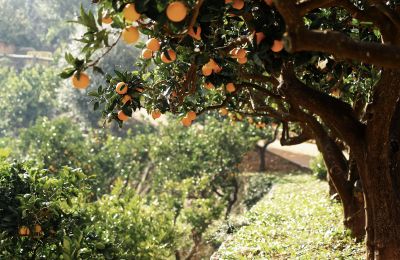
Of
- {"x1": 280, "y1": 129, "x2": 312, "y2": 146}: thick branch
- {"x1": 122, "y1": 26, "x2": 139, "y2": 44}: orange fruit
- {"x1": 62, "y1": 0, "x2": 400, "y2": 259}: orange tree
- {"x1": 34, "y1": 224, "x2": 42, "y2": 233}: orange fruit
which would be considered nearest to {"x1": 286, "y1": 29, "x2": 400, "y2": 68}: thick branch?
{"x1": 62, "y1": 0, "x2": 400, "y2": 259}: orange tree

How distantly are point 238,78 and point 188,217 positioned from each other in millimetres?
9066

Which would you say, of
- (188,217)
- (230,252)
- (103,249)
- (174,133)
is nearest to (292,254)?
(230,252)

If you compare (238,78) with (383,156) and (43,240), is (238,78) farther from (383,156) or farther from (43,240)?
(43,240)

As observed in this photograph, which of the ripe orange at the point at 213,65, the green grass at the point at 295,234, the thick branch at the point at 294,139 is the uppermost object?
the ripe orange at the point at 213,65

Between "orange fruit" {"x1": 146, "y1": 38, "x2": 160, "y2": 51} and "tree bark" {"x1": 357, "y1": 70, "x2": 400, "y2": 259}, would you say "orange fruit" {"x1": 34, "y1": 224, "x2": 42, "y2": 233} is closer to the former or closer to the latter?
"orange fruit" {"x1": 146, "y1": 38, "x2": 160, "y2": 51}

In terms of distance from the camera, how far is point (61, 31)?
51156 millimetres

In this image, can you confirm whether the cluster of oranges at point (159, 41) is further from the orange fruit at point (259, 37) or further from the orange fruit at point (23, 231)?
the orange fruit at point (23, 231)

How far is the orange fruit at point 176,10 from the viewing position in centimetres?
238

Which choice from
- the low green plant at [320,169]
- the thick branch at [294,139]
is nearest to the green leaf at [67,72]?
the thick branch at [294,139]

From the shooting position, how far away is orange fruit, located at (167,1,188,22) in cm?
238

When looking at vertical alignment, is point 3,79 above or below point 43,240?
above

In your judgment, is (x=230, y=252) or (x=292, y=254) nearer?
(x=292, y=254)

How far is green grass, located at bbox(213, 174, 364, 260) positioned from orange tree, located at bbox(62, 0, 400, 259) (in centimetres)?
143

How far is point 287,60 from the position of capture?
3131 mm
